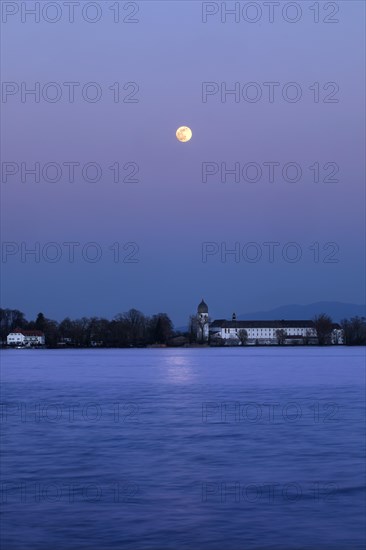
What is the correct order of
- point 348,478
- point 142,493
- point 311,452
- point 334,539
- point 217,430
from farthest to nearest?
1. point 217,430
2. point 311,452
3. point 348,478
4. point 142,493
5. point 334,539

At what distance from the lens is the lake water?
19094mm

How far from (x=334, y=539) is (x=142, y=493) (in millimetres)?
6456

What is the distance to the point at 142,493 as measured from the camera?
23.7 meters

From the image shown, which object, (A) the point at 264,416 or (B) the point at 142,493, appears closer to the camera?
(B) the point at 142,493

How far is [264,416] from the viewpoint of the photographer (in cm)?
4491

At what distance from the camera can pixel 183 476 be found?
2656cm

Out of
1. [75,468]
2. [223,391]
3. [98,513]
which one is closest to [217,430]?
[75,468]

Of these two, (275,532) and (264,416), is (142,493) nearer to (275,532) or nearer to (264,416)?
(275,532)

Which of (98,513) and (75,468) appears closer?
(98,513)

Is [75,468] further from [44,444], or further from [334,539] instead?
[334,539]

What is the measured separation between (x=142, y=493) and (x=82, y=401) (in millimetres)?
32873

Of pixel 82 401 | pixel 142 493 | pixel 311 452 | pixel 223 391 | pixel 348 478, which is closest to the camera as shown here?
pixel 142 493

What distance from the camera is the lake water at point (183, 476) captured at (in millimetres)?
19094

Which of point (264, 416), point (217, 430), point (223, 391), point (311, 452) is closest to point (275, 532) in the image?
point (311, 452)
